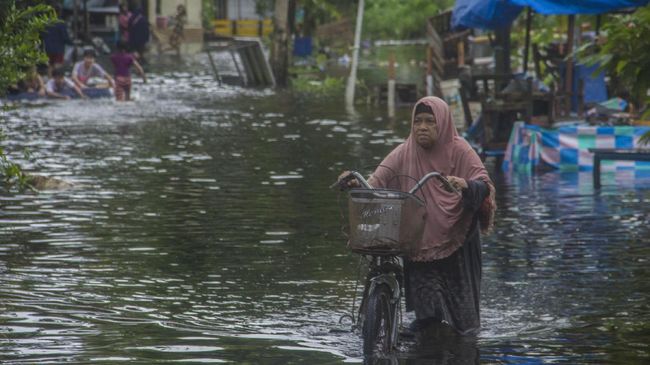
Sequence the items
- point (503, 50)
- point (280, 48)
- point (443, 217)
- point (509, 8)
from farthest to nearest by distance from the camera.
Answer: point (280, 48) < point (503, 50) < point (509, 8) < point (443, 217)

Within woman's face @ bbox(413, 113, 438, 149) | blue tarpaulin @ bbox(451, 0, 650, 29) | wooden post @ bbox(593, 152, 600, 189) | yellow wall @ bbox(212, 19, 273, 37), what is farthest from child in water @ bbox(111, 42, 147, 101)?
yellow wall @ bbox(212, 19, 273, 37)

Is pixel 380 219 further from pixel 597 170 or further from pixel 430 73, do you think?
pixel 430 73

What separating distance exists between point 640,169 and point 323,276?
880 cm

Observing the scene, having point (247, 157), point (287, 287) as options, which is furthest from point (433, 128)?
point (247, 157)

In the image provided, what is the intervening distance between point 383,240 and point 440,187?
96cm

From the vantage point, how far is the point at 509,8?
72.4 feet

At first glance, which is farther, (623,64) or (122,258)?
(122,258)

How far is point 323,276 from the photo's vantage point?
11742mm

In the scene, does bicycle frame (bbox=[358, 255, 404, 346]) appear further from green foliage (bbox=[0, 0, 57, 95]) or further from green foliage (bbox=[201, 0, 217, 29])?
green foliage (bbox=[201, 0, 217, 29])

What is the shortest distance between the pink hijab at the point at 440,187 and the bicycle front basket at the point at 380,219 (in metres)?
0.66

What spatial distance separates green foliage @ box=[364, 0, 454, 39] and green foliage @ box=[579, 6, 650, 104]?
2515 inches

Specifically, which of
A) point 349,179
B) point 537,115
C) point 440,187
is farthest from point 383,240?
point 537,115

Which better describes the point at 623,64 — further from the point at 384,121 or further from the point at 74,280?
the point at 384,121

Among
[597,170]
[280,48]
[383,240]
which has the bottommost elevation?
[597,170]
